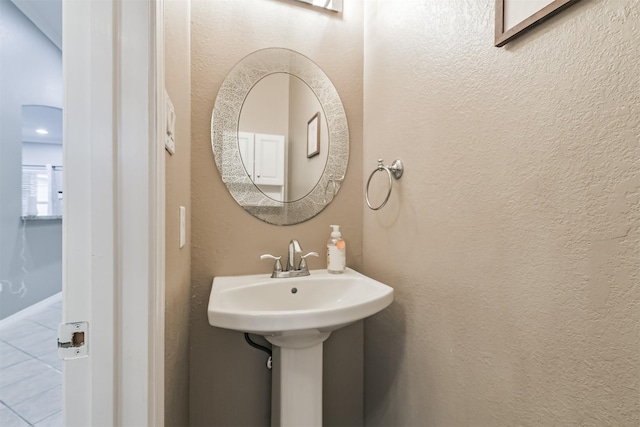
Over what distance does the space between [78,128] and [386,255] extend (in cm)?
100

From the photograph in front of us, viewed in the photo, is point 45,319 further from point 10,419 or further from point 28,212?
point 28,212

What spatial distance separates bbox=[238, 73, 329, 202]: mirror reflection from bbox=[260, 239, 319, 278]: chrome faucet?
215mm

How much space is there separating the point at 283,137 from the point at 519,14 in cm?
85

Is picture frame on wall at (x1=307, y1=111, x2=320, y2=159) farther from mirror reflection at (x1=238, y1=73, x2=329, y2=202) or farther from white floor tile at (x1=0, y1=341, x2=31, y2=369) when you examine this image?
white floor tile at (x1=0, y1=341, x2=31, y2=369)

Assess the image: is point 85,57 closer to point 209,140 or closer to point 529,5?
point 209,140

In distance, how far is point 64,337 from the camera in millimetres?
A: 451

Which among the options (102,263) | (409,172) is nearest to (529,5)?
(409,172)

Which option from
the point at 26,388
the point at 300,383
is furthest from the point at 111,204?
the point at 26,388

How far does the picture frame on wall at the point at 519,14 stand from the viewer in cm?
56

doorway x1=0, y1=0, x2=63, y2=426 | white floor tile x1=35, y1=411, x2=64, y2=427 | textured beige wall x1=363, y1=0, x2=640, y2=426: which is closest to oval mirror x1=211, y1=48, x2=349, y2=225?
textured beige wall x1=363, y1=0, x2=640, y2=426

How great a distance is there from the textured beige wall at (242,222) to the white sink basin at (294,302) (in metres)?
0.14

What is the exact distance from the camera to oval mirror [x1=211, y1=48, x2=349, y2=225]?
1.13 m

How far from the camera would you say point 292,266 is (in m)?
1.14

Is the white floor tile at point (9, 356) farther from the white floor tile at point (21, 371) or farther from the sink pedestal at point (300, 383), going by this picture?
the sink pedestal at point (300, 383)
